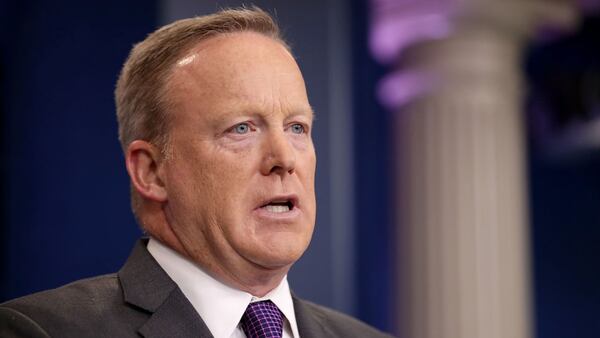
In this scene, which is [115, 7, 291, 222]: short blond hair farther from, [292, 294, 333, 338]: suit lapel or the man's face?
[292, 294, 333, 338]: suit lapel

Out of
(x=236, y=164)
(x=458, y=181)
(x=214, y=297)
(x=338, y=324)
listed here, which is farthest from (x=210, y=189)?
(x=458, y=181)

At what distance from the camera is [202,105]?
1.70 m

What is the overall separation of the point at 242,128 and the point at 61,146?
1172 mm

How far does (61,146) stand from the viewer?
2.74 m

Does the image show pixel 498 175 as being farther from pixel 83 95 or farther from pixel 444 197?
pixel 83 95

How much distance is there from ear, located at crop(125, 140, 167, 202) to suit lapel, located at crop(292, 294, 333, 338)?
1.04 ft

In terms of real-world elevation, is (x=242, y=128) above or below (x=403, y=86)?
above

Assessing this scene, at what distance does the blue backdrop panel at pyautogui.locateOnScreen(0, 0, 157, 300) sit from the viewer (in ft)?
8.87

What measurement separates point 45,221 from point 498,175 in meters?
1.93

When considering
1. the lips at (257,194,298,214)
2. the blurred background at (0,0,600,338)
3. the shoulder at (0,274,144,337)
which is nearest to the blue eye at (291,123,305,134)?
the lips at (257,194,298,214)

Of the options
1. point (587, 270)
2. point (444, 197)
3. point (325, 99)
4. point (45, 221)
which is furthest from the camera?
point (587, 270)

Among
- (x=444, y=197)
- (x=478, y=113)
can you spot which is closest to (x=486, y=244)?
(x=444, y=197)

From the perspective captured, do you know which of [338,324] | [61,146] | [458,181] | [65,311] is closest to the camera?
[65,311]

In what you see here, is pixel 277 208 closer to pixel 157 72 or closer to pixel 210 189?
pixel 210 189
